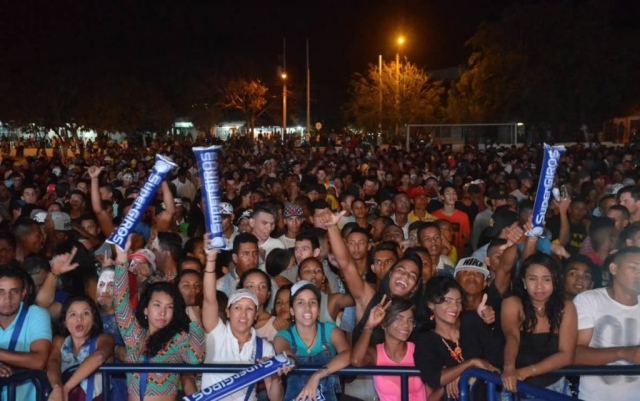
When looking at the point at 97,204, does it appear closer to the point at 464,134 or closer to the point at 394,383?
the point at 394,383

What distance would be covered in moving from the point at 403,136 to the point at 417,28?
31.9m

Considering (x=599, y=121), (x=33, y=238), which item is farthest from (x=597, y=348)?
(x=599, y=121)

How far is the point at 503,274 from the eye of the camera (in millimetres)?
6086

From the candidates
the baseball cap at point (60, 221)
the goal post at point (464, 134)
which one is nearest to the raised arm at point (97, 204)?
the baseball cap at point (60, 221)

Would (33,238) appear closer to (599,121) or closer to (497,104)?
(497,104)

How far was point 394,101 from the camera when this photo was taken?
40.8 meters

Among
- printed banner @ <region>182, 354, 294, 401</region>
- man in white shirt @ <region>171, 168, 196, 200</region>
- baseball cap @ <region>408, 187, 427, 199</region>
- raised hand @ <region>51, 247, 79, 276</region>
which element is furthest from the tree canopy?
printed banner @ <region>182, 354, 294, 401</region>

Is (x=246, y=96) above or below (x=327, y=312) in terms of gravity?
above

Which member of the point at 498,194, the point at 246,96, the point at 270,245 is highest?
the point at 246,96

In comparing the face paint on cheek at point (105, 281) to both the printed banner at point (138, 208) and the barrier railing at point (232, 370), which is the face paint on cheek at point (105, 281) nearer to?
the printed banner at point (138, 208)

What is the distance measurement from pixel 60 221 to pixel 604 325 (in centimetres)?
728

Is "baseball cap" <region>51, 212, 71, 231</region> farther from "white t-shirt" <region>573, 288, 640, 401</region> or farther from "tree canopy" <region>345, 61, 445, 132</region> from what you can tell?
"tree canopy" <region>345, 61, 445, 132</region>

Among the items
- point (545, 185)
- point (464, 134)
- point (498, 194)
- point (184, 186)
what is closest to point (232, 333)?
point (545, 185)

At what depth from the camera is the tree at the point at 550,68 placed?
132ft
